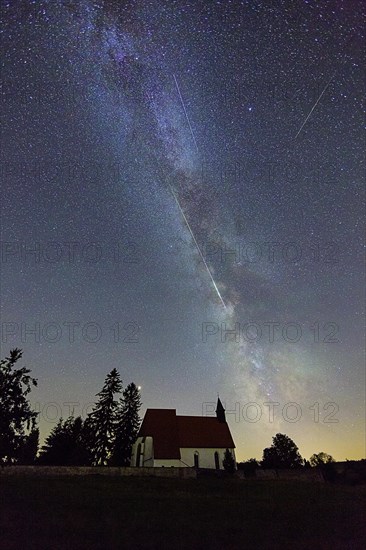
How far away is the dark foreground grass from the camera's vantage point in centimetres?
1638

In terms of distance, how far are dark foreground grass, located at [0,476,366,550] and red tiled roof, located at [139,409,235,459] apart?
24325 mm

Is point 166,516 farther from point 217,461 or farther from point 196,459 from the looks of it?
point 217,461

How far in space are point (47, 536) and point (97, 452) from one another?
4467 cm

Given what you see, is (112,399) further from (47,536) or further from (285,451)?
(285,451)

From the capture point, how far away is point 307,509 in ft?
83.2

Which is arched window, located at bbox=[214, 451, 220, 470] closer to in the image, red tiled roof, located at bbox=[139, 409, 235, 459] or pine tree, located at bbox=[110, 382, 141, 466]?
red tiled roof, located at bbox=[139, 409, 235, 459]

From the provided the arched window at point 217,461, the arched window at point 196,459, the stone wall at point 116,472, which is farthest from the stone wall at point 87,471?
the arched window at point 217,461

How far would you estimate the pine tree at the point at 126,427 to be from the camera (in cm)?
5750

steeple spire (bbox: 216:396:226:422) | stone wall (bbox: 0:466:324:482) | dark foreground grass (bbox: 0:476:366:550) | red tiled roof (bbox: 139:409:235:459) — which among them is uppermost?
steeple spire (bbox: 216:396:226:422)

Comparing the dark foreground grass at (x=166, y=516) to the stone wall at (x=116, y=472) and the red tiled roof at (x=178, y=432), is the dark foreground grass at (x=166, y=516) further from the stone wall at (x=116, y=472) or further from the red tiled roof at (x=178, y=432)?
the red tiled roof at (x=178, y=432)

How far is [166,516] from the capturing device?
20.8 m

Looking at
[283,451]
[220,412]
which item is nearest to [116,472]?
[220,412]

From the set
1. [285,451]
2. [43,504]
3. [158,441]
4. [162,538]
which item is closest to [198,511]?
[162,538]

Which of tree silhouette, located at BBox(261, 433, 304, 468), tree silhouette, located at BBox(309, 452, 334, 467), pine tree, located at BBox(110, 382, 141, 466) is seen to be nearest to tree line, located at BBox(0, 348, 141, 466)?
pine tree, located at BBox(110, 382, 141, 466)
